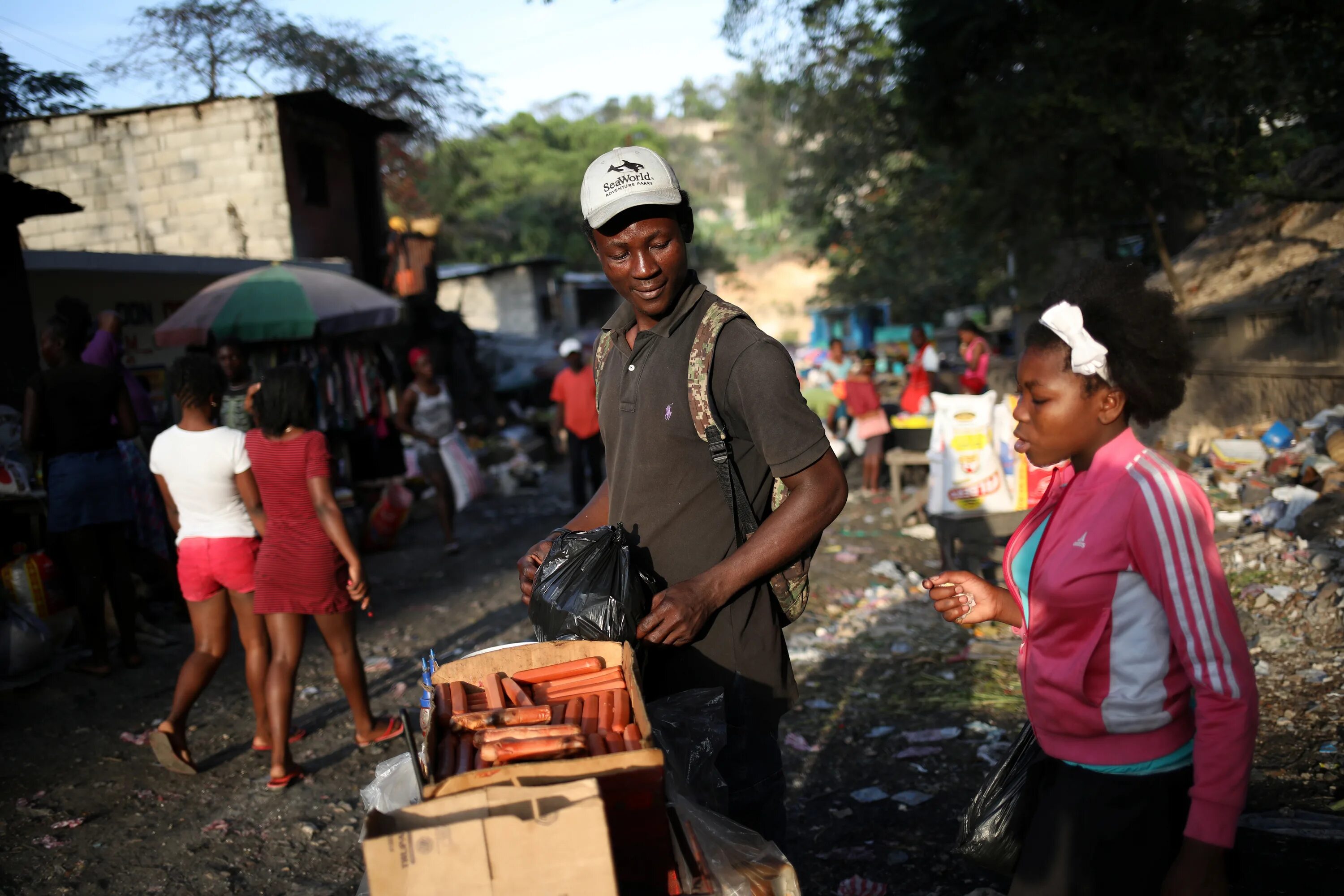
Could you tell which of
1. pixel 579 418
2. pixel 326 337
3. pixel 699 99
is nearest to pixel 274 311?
pixel 326 337

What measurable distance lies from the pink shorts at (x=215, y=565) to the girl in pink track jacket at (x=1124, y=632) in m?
3.98

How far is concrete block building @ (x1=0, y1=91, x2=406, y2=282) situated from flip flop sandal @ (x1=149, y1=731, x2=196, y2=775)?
12.2 metres

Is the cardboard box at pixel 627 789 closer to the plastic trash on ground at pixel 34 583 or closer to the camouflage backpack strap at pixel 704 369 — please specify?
the camouflage backpack strap at pixel 704 369

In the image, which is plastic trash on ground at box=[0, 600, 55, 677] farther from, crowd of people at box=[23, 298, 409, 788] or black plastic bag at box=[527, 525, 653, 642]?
black plastic bag at box=[527, 525, 653, 642]

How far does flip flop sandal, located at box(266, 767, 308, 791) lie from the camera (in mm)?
4719

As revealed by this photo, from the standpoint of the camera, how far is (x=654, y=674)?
242 centimetres

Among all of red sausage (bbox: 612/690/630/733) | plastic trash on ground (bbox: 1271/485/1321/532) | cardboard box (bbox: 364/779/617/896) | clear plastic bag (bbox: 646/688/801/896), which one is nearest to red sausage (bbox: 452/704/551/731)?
red sausage (bbox: 612/690/630/733)

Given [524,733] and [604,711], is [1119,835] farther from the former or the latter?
[524,733]

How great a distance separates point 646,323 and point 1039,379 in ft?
3.20

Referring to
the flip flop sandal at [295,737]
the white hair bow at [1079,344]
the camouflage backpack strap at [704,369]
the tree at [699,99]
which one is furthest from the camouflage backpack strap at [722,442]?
the tree at [699,99]

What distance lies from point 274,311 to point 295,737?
478 cm

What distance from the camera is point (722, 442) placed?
2.22m

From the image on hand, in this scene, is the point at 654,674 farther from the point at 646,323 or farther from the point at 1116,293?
the point at 1116,293

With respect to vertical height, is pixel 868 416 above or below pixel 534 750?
below
